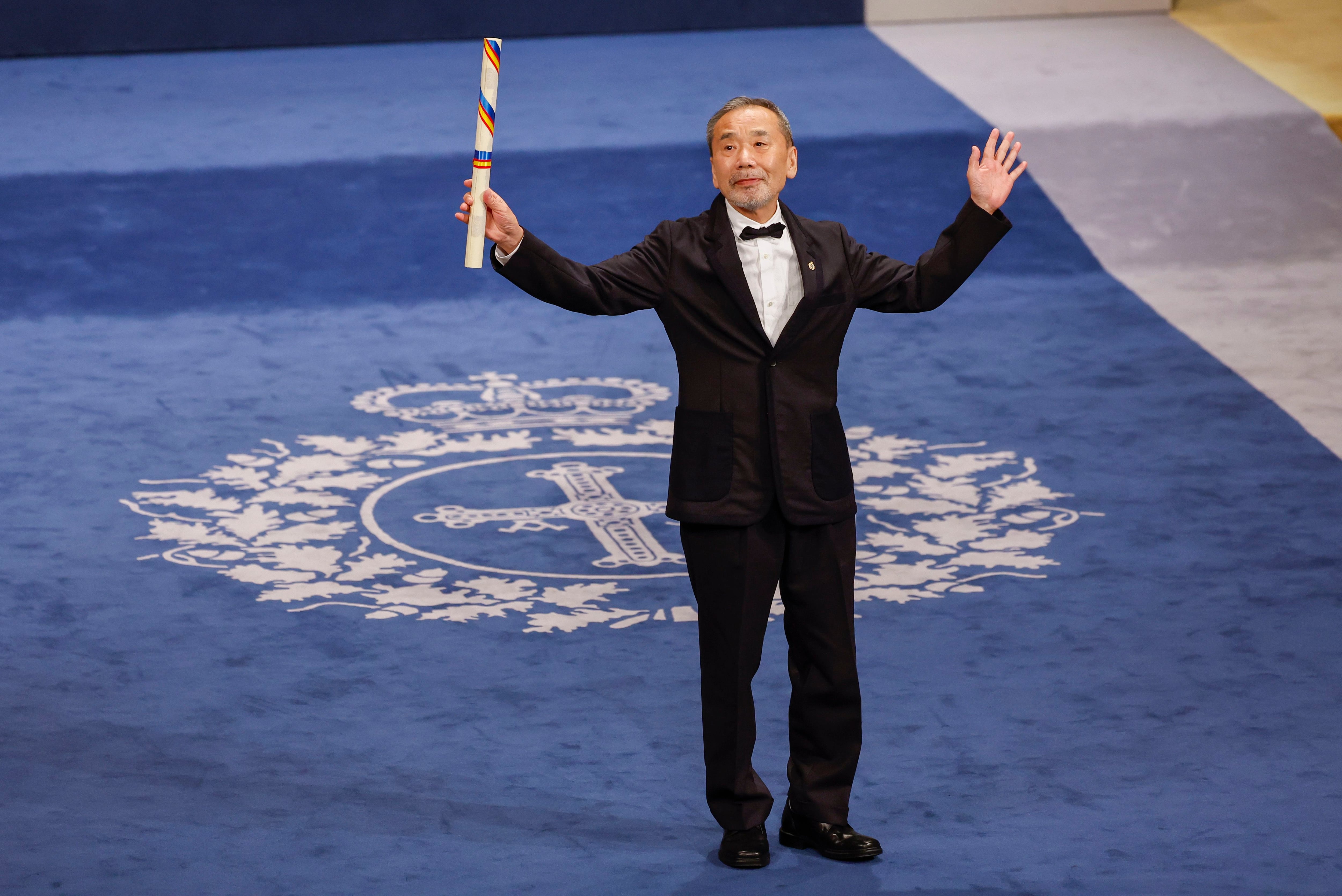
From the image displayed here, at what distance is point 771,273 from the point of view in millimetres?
2779

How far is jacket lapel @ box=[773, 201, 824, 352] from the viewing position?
9.05 ft

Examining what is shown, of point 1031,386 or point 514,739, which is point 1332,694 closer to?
point 514,739

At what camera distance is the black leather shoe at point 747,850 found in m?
2.88

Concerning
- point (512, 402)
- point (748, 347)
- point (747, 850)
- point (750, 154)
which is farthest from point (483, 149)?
point (512, 402)

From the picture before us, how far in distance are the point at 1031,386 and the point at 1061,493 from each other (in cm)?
105

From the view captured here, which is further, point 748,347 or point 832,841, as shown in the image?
point 832,841

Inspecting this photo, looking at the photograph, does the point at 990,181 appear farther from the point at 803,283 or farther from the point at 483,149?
the point at 483,149

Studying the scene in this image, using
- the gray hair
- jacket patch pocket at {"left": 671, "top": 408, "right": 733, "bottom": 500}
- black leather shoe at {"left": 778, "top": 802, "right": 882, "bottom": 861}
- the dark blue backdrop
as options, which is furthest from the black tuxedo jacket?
the dark blue backdrop

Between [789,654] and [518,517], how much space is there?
6.49 feet

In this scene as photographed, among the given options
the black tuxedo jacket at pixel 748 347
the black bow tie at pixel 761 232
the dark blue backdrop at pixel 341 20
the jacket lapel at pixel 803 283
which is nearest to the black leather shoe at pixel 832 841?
the black tuxedo jacket at pixel 748 347

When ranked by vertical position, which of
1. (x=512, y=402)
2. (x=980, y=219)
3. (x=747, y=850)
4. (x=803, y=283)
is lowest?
(x=747, y=850)

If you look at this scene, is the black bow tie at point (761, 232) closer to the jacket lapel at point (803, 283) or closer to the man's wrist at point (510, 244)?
the jacket lapel at point (803, 283)

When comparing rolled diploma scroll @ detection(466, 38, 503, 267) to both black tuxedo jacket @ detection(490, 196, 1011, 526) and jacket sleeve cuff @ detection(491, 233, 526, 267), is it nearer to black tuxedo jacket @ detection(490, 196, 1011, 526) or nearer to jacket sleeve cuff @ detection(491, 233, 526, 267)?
jacket sleeve cuff @ detection(491, 233, 526, 267)

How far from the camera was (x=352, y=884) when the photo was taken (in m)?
2.87
